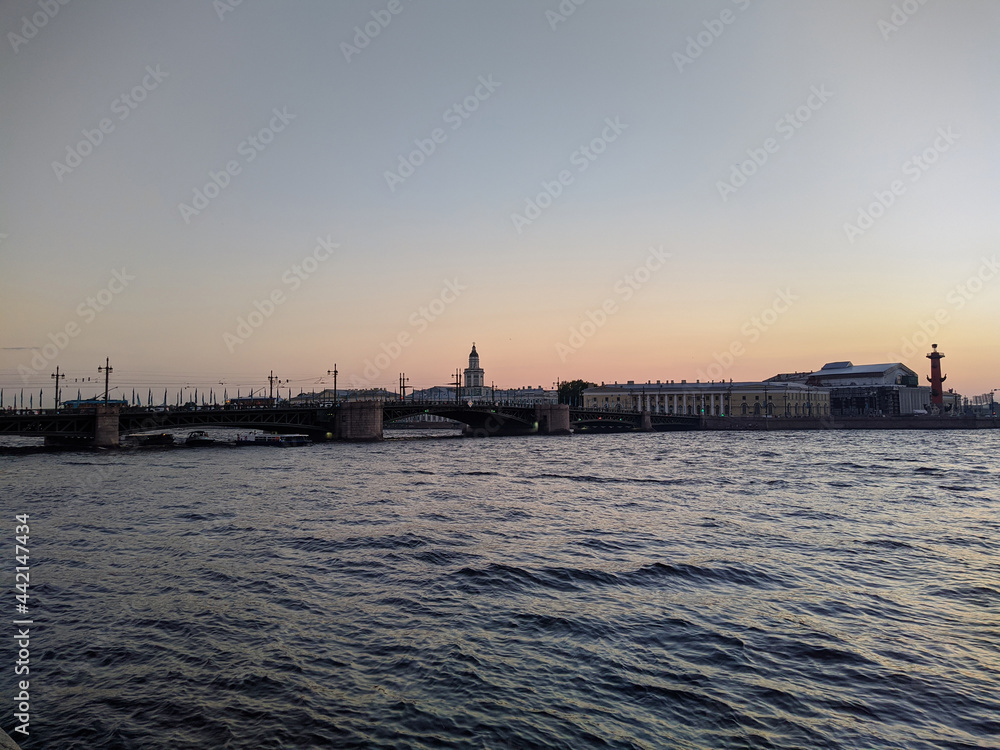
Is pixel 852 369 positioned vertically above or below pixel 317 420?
above

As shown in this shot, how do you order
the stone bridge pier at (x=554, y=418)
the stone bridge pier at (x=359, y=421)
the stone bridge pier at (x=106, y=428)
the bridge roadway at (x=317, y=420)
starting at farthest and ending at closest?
the stone bridge pier at (x=554, y=418)
the stone bridge pier at (x=359, y=421)
the stone bridge pier at (x=106, y=428)
the bridge roadway at (x=317, y=420)

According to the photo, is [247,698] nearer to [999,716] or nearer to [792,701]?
[792,701]

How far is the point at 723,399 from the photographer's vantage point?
458ft

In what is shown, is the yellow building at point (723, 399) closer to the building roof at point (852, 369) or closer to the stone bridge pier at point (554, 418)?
the building roof at point (852, 369)

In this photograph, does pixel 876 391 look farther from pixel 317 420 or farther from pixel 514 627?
pixel 514 627

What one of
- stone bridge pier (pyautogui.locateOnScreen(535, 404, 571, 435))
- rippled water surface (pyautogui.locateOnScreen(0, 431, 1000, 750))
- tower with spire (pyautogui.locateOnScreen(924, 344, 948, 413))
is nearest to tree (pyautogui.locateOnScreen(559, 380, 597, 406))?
stone bridge pier (pyautogui.locateOnScreen(535, 404, 571, 435))

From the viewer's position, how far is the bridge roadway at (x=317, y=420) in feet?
192

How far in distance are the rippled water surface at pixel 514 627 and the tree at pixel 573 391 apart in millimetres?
137468

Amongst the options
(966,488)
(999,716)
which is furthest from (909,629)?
(966,488)

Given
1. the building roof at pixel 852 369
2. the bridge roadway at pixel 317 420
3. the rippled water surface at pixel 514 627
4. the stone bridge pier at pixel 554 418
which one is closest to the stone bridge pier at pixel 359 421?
the bridge roadway at pixel 317 420

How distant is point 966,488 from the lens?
1136 inches

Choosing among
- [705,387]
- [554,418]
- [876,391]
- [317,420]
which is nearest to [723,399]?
[705,387]

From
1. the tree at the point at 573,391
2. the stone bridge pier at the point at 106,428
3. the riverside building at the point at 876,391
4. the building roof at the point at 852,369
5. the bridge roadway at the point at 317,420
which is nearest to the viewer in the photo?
the bridge roadway at the point at 317,420

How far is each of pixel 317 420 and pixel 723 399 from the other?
95.1m
